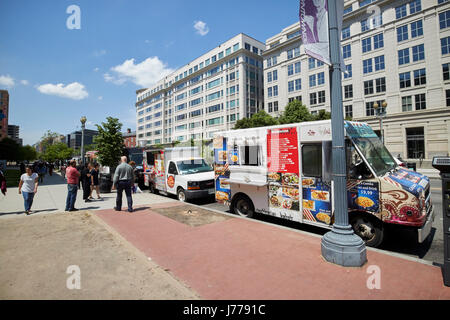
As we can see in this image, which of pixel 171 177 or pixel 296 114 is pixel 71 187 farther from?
pixel 296 114

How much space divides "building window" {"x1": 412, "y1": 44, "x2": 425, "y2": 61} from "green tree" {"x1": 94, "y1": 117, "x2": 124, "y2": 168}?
39.2 metres

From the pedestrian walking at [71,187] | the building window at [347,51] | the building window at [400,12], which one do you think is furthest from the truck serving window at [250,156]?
the building window at [400,12]

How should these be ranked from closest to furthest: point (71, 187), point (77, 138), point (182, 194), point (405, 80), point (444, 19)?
point (71, 187) < point (182, 194) < point (444, 19) < point (405, 80) < point (77, 138)

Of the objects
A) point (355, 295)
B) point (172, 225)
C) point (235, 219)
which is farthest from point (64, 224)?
point (355, 295)

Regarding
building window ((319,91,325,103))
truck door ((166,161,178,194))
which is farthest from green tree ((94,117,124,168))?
building window ((319,91,325,103))

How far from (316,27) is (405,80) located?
38031 mm

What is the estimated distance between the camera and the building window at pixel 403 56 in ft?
107

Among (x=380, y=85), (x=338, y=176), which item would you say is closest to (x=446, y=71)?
(x=380, y=85)

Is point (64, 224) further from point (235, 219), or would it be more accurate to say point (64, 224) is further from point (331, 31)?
point (331, 31)

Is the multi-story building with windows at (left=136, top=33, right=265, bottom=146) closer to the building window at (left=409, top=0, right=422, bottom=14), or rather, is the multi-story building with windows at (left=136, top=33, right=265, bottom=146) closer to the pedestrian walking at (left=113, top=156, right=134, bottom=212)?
the building window at (left=409, top=0, right=422, bottom=14)

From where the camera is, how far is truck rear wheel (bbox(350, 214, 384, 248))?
485cm

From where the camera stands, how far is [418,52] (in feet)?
104

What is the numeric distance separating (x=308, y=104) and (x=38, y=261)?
143ft
